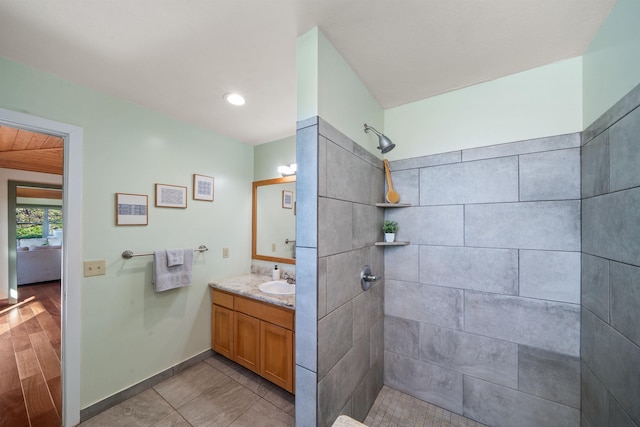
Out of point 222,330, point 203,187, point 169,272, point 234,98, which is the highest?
point 234,98

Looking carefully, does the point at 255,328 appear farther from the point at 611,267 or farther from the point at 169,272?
the point at 611,267

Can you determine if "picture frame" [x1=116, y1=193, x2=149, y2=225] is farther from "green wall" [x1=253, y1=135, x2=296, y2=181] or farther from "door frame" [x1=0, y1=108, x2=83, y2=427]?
"green wall" [x1=253, y1=135, x2=296, y2=181]

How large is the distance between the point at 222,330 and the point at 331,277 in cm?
176

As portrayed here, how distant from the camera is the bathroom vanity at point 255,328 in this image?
1.86m

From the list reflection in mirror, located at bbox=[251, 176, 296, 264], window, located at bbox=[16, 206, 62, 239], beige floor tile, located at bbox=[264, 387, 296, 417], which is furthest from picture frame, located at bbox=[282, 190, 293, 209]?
window, located at bbox=[16, 206, 62, 239]

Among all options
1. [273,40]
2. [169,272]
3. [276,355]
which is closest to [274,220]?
[169,272]

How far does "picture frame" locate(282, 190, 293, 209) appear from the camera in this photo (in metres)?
2.59

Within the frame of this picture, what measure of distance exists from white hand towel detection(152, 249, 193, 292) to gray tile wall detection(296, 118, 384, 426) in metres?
1.48

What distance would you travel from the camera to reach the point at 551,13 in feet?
3.58

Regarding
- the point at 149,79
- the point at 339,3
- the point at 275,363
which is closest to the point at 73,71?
the point at 149,79

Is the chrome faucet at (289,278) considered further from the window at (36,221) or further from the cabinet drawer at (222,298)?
the window at (36,221)

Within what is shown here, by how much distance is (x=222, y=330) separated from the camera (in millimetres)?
2379

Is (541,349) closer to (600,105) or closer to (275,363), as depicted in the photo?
(600,105)

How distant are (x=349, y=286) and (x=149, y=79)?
6.41 ft
